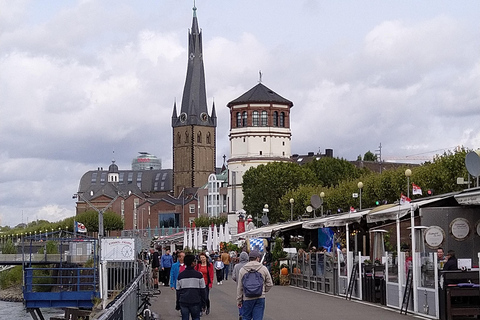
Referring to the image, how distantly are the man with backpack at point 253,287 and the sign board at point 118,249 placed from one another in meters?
18.4

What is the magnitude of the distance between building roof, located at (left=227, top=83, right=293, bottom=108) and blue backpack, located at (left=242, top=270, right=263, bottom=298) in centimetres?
11698

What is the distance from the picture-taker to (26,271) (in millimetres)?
39312

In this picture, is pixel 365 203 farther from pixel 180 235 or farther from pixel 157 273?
pixel 180 235

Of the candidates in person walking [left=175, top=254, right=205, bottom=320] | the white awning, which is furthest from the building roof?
person walking [left=175, top=254, right=205, bottom=320]

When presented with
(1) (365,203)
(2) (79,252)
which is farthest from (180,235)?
(2) (79,252)

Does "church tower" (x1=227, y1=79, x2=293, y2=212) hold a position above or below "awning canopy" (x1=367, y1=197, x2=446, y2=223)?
above

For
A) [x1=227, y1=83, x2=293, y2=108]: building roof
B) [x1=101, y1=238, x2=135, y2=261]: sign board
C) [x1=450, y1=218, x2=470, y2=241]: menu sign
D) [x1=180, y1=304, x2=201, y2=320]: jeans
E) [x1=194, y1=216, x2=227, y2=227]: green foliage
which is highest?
[x1=227, y1=83, x2=293, y2=108]: building roof

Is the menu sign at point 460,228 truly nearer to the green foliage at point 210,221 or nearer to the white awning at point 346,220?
the white awning at point 346,220

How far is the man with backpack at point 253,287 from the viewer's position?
A: 16.7 metres

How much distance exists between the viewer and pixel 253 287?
1666 cm

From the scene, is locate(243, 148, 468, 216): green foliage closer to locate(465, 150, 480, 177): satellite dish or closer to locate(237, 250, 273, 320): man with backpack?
locate(465, 150, 480, 177): satellite dish

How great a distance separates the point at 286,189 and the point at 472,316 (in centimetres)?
8822

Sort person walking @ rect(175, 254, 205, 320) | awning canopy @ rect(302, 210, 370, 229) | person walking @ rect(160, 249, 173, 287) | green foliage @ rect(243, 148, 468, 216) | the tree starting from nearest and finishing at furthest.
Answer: person walking @ rect(175, 254, 205, 320), awning canopy @ rect(302, 210, 370, 229), person walking @ rect(160, 249, 173, 287), green foliage @ rect(243, 148, 468, 216), the tree

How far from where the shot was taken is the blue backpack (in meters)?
16.7
